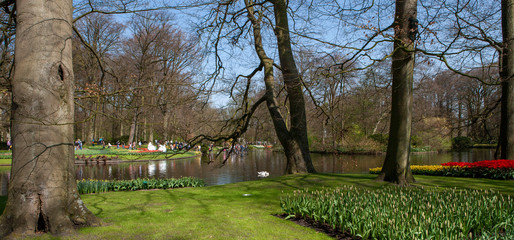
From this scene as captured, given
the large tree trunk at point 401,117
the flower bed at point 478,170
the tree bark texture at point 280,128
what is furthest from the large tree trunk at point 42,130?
the flower bed at point 478,170

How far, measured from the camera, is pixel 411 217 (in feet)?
14.5

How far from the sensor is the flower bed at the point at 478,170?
1108 cm

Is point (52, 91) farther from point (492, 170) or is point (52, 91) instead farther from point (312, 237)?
point (492, 170)

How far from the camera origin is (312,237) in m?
4.58

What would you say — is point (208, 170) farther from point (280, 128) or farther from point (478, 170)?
point (478, 170)

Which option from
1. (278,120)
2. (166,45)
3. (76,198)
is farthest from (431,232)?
(166,45)

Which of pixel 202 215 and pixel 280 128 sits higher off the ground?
pixel 280 128

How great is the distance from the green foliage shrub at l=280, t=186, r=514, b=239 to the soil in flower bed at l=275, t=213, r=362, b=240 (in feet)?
0.23

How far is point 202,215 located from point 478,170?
424 inches

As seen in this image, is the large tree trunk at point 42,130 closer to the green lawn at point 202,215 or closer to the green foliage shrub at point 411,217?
the green lawn at point 202,215

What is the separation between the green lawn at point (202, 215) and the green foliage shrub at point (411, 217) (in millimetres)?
435

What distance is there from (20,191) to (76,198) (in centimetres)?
68

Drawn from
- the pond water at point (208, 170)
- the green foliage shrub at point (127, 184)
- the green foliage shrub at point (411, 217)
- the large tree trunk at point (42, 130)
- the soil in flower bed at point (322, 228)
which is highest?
the large tree trunk at point (42, 130)

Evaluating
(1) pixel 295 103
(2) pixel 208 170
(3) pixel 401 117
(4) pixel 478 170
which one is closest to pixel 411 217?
(3) pixel 401 117
